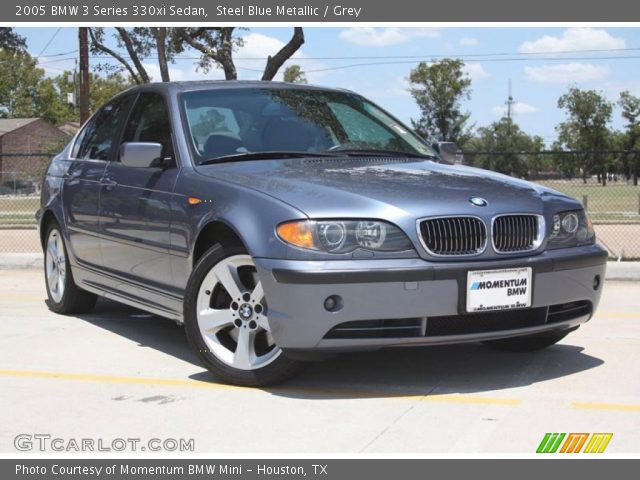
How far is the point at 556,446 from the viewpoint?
13.2 feet

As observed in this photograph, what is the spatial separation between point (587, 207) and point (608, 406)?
19.1m

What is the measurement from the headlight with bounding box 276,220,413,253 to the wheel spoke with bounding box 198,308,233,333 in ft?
2.32

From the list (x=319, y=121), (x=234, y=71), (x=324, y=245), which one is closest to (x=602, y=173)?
(x=234, y=71)

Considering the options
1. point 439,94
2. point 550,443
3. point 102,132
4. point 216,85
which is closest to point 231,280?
point 216,85

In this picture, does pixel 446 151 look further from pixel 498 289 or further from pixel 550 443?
pixel 550 443

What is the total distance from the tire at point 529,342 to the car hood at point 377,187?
0.92 m

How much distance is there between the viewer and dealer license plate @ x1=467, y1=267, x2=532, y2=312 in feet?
15.6

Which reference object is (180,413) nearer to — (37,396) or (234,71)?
(37,396)

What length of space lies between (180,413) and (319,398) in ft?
2.39

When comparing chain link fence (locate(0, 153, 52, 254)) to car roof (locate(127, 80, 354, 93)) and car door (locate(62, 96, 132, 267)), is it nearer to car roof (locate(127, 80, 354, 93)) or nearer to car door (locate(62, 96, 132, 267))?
car door (locate(62, 96, 132, 267))

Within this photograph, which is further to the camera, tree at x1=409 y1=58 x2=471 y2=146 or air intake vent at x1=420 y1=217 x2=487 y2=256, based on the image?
tree at x1=409 y1=58 x2=471 y2=146

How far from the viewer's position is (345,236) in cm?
467

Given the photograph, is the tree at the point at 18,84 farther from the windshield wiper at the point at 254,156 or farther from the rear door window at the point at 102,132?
the windshield wiper at the point at 254,156

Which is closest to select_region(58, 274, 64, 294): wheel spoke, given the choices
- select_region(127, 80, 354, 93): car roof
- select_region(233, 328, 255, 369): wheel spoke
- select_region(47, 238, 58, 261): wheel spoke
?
select_region(47, 238, 58, 261): wheel spoke
